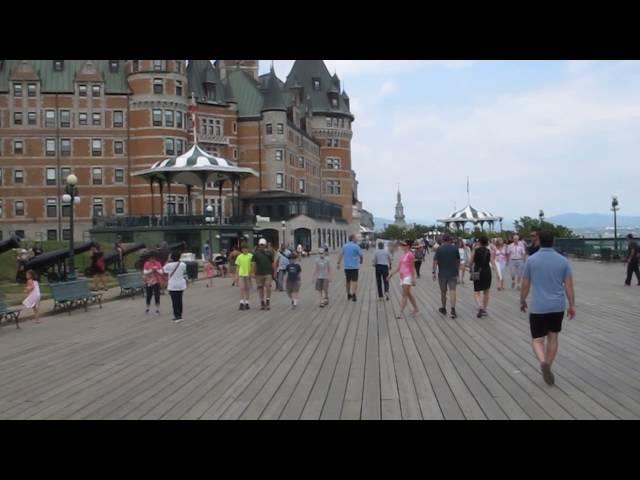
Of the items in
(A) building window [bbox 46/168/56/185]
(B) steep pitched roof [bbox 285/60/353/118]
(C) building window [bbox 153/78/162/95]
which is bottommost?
(A) building window [bbox 46/168/56/185]

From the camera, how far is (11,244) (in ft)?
76.2

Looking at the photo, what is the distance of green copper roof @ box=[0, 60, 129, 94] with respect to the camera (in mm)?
66688

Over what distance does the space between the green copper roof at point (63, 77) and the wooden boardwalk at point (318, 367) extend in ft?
182

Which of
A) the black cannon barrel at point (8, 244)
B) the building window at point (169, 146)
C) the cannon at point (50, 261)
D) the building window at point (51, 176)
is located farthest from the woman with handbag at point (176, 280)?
the building window at point (51, 176)

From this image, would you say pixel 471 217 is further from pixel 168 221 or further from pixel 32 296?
pixel 32 296

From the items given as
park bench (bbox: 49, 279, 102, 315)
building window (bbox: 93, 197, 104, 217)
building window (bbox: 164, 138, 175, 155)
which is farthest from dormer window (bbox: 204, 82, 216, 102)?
park bench (bbox: 49, 279, 102, 315)

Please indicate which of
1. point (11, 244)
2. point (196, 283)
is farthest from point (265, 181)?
point (11, 244)

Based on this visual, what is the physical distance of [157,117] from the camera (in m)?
66.7

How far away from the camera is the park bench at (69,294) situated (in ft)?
57.6

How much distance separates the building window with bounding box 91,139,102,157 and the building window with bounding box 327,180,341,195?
125ft

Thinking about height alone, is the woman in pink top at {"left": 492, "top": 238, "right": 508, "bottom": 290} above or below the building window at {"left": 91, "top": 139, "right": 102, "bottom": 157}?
below

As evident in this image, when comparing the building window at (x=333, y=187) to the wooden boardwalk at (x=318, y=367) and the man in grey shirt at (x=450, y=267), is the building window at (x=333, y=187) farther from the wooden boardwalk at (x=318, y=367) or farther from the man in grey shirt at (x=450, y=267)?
the man in grey shirt at (x=450, y=267)

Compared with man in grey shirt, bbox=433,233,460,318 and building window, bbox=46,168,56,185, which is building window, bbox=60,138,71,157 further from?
man in grey shirt, bbox=433,233,460,318
